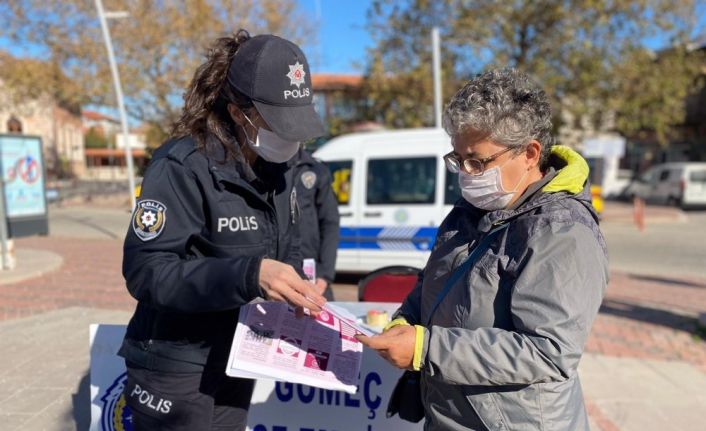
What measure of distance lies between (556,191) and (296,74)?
2.65ft

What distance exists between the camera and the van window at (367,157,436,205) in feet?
22.0

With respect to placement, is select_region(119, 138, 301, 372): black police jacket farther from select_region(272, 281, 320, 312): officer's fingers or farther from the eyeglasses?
the eyeglasses

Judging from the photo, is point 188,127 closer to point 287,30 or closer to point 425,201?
point 425,201

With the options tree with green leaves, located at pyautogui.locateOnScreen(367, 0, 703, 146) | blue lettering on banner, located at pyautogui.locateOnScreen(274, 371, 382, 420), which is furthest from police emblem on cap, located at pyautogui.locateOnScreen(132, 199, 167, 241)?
tree with green leaves, located at pyautogui.locateOnScreen(367, 0, 703, 146)

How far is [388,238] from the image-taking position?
6.92 meters

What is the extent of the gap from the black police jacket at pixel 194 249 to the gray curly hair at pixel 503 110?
0.63 metres

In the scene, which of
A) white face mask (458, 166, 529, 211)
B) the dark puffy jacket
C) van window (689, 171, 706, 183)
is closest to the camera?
the dark puffy jacket

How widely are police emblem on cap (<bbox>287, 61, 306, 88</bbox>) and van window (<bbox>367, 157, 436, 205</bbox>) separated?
5.21 metres

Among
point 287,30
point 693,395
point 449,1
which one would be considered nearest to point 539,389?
point 693,395

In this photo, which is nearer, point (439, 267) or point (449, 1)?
point (439, 267)

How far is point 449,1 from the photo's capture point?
14.1 m

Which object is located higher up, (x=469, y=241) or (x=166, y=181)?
(x=166, y=181)

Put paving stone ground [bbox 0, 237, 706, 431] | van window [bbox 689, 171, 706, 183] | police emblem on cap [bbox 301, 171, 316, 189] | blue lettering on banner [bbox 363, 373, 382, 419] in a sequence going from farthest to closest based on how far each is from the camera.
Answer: van window [bbox 689, 171, 706, 183]
paving stone ground [bbox 0, 237, 706, 431]
police emblem on cap [bbox 301, 171, 316, 189]
blue lettering on banner [bbox 363, 373, 382, 419]

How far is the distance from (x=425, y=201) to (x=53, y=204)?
18.5 metres
